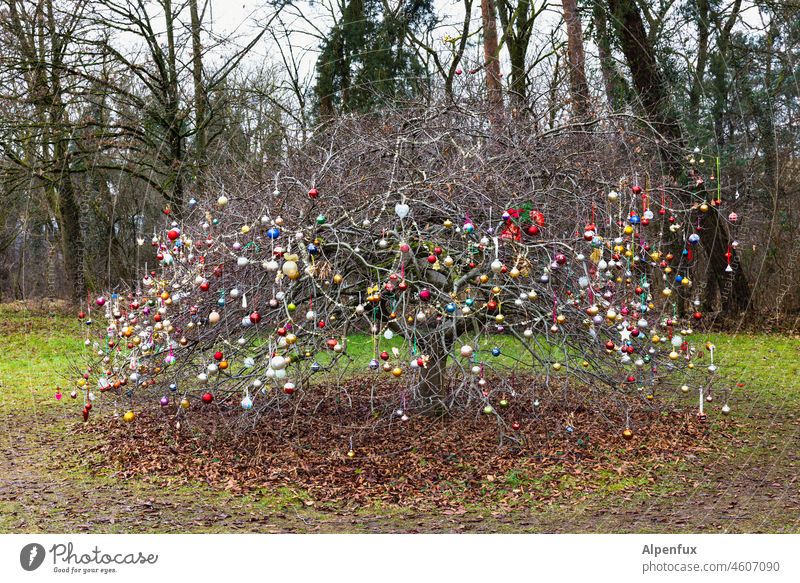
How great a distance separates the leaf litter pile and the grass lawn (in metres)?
0.05

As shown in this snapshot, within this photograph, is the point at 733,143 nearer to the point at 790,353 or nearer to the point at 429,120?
the point at 790,353

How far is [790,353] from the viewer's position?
8328 mm

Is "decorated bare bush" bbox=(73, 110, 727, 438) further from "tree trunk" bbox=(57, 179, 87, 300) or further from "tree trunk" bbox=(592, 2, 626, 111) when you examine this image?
"tree trunk" bbox=(57, 179, 87, 300)

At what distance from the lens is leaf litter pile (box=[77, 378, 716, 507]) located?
13.1 feet

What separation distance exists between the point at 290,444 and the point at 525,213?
2.08 m

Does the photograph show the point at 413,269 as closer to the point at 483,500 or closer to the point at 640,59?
the point at 483,500

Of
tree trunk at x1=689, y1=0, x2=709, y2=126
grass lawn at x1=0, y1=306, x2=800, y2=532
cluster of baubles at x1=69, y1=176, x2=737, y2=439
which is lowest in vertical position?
grass lawn at x1=0, y1=306, x2=800, y2=532

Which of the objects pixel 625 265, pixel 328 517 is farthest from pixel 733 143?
pixel 328 517

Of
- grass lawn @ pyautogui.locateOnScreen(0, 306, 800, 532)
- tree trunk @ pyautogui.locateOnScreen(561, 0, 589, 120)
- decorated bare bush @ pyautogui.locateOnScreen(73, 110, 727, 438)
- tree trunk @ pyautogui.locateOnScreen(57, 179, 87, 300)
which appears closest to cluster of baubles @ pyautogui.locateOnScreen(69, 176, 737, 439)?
decorated bare bush @ pyautogui.locateOnScreen(73, 110, 727, 438)

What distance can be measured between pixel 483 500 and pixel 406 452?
858mm

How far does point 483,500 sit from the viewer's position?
12.4 feet

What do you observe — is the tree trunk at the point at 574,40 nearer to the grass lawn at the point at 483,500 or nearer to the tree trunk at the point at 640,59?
the tree trunk at the point at 640,59

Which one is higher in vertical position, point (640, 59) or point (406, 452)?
point (640, 59)
